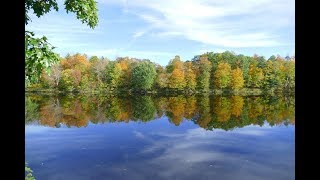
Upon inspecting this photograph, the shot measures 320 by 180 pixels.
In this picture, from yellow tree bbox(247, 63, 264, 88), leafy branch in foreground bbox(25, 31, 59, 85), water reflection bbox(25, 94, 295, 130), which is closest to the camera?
leafy branch in foreground bbox(25, 31, 59, 85)

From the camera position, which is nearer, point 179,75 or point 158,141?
point 158,141

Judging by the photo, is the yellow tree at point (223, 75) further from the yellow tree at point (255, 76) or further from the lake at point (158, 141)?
the yellow tree at point (255, 76)

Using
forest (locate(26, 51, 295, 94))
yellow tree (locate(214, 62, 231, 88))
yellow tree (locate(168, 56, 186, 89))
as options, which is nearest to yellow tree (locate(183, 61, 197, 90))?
forest (locate(26, 51, 295, 94))

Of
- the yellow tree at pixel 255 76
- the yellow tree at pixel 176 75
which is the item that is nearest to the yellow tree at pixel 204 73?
the yellow tree at pixel 176 75

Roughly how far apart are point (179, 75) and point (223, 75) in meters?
4.73

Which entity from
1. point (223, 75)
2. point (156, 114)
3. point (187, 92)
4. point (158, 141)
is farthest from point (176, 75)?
point (158, 141)

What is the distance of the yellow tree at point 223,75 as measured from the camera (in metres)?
38.8

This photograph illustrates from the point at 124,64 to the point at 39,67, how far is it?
3567 centimetres

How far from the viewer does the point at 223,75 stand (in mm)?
38812

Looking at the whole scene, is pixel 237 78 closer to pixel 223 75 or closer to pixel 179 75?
pixel 223 75

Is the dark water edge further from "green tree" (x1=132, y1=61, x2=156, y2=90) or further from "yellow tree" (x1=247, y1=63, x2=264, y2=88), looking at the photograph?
"green tree" (x1=132, y1=61, x2=156, y2=90)

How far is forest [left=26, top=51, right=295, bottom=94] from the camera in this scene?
36000 millimetres

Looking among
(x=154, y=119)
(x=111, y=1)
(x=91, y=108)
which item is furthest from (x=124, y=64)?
(x=111, y=1)
